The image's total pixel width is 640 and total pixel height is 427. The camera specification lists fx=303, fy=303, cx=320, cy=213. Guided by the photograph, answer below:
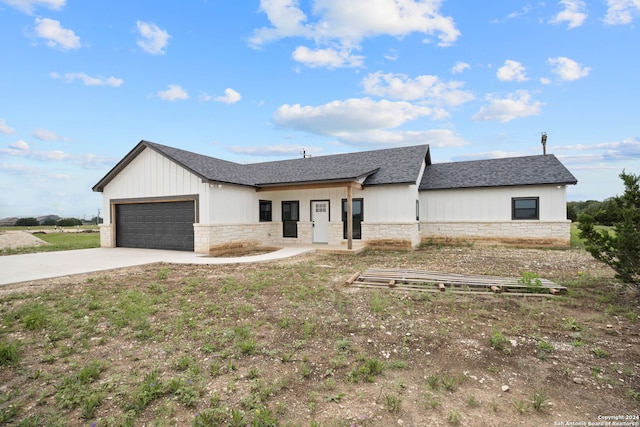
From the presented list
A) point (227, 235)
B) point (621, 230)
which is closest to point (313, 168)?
point (227, 235)

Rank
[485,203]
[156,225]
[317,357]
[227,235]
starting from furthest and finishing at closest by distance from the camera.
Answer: [485,203] < [156,225] < [227,235] < [317,357]

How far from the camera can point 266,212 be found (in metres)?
17.5

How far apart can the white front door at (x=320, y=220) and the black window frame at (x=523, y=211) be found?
31.7ft

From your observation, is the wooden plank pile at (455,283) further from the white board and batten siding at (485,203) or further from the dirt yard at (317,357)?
the white board and batten siding at (485,203)

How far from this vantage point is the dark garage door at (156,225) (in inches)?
570

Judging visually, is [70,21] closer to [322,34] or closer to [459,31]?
[322,34]

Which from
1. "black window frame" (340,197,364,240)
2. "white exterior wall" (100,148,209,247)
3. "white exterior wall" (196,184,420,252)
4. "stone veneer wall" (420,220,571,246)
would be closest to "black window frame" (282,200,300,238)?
"white exterior wall" (196,184,420,252)

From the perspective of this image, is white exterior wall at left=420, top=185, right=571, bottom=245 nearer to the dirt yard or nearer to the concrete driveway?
the concrete driveway

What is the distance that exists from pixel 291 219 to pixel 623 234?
13.7 metres

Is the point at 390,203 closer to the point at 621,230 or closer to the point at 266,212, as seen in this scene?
the point at 266,212

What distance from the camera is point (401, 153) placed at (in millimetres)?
17938

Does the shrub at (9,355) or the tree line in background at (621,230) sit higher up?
the tree line in background at (621,230)

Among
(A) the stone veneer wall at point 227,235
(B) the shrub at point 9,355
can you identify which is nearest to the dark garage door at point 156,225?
(A) the stone veneer wall at point 227,235

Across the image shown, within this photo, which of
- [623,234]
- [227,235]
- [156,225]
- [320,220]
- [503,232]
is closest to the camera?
[623,234]
